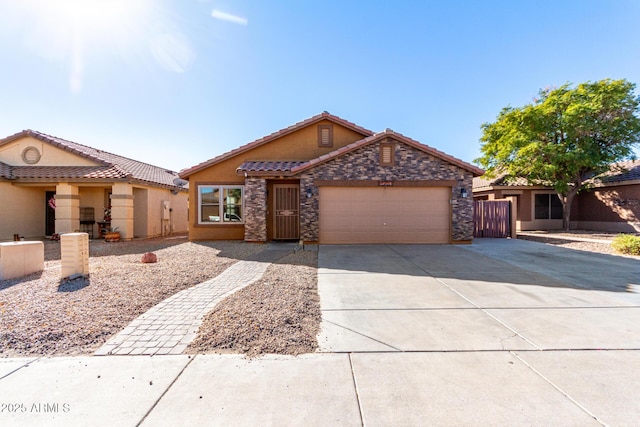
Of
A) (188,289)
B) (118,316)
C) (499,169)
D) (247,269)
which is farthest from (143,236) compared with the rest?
(499,169)

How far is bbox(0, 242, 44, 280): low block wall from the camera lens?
6.45 m

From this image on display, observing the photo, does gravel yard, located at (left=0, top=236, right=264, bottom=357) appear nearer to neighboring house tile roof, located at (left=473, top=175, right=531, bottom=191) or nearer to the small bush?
the small bush

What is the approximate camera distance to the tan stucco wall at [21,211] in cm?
1359

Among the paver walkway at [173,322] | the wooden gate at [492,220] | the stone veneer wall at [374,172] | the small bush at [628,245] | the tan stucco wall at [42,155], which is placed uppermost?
the tan stucco wall at [42,155]

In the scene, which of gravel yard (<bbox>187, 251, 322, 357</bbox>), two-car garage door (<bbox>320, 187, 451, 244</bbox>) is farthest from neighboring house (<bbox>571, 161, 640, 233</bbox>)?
gravel yard (<bbox>187, 251, 322, 357</bbox>)

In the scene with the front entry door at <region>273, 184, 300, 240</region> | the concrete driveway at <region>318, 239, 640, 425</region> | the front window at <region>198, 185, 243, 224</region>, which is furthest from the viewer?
the front window at <region>198, 185, 243, 224</region>

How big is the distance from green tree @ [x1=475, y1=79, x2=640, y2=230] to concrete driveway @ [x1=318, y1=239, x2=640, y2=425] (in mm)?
12434

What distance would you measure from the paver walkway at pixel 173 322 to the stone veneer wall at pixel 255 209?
5867 millimetres

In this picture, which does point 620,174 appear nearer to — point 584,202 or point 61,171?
point 584,202

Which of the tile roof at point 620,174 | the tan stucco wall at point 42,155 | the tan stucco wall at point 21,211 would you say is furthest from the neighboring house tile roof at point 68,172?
the tile roof at point 620,174

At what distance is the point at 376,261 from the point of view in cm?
877

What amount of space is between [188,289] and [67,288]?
2.28m

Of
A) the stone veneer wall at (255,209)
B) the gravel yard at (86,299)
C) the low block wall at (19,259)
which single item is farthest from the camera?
the stone veneer wall at (255,209)

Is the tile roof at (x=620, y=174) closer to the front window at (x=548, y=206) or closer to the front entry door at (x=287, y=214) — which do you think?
the front window at (x=548, y=206)
